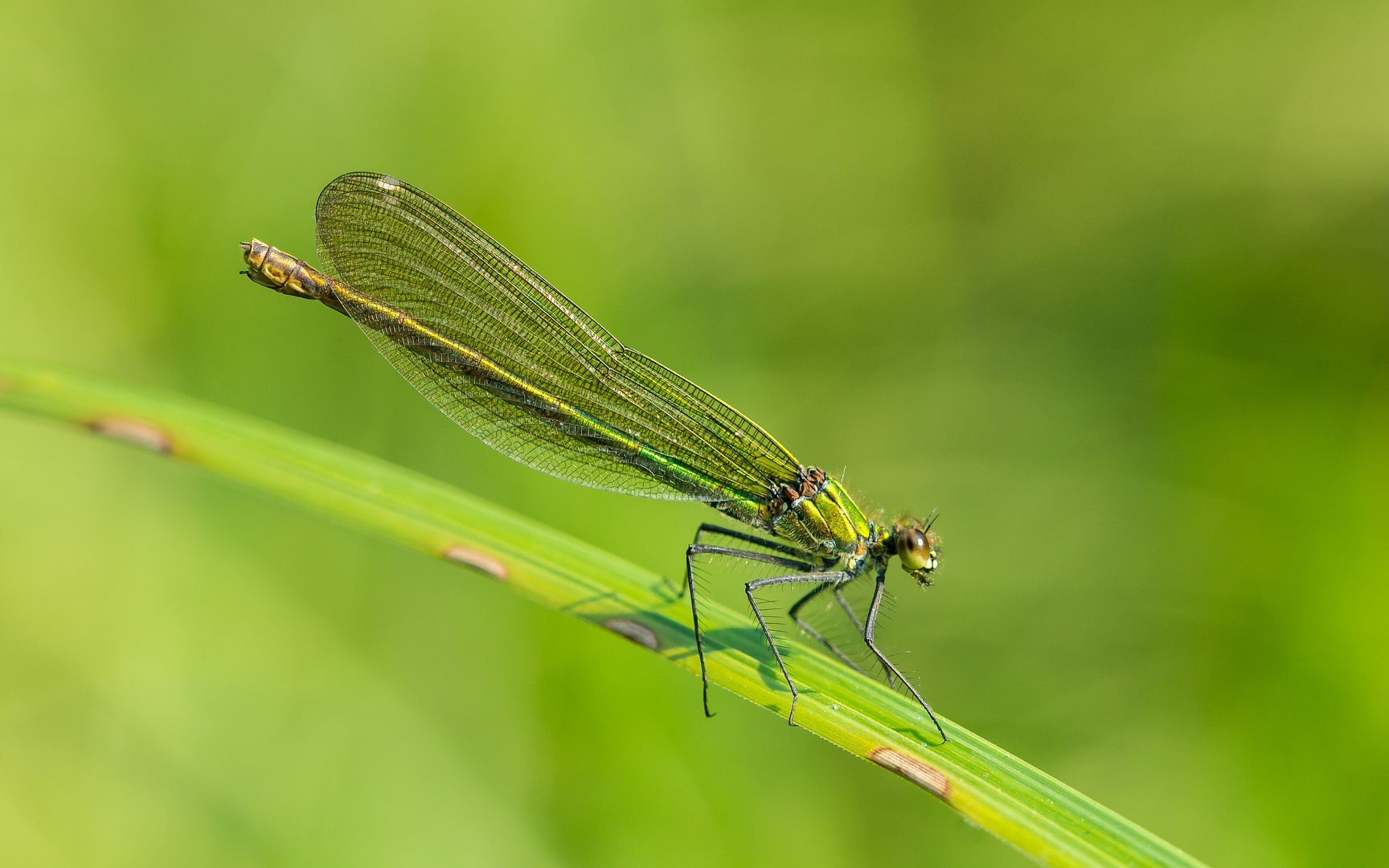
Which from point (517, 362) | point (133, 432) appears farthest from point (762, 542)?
point (133, 432)

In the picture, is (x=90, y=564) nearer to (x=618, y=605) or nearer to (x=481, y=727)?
(x=481, y=727)

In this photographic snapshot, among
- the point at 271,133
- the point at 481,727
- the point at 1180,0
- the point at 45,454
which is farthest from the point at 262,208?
the point at 1180,0

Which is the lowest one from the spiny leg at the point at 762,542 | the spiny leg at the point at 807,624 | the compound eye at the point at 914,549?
the spiny leg at the point at 807,624

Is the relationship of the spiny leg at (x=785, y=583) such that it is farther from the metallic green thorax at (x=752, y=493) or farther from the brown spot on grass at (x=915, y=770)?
the brown spot on grass at (x=915, y=770)

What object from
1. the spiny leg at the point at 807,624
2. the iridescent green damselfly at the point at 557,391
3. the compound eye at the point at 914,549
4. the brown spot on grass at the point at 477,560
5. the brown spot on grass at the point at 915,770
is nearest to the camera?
the brown spot on grass at the point at 915,770

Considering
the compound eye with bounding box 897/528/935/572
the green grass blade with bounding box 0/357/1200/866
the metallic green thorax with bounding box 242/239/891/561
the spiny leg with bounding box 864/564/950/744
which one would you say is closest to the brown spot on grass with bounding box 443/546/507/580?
the green grass blade with bounding box 0/357/1200/866

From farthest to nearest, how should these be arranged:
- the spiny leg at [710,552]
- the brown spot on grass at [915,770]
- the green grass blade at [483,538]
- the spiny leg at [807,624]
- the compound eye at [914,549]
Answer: the spiny leg at [807,624] → the compound eye at [914,549] → the spiny leg at [710,552] → the green grass blade at [483,538] → the brown spot on grass at [915,770]

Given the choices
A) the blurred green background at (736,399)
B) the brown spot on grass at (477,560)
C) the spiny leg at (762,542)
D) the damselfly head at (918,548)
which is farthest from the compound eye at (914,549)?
the brown spot on grass at (477,560)

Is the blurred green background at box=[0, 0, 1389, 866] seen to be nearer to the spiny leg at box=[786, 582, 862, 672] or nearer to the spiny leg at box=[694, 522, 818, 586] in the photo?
the spiny leg at box=[786, 582, 862, 672]
